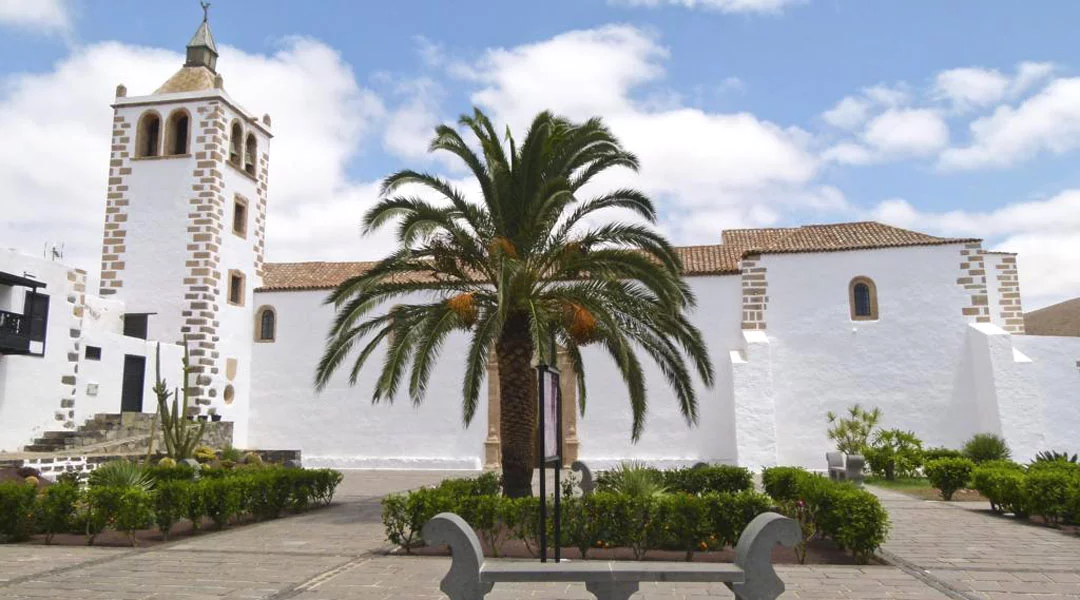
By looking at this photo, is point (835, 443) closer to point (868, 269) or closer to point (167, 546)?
point (868, 269)

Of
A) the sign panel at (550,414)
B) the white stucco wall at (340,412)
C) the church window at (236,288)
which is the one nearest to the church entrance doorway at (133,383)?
the church window at (236,288)

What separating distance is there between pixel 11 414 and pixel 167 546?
9502 mm

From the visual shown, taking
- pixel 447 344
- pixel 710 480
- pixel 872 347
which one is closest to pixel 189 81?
pixel 447 344

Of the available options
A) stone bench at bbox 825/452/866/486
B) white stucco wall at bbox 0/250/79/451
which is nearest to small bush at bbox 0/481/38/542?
white stucco wall at bbox 0/250/79/451

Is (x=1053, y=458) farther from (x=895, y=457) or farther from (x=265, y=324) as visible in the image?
(x=265, y=324)

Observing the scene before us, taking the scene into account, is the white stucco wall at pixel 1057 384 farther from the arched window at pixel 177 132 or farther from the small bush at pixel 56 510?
the arched window at pixel 177 132

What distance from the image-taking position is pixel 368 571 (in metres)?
7.70

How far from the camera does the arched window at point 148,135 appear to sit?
74.3 ft

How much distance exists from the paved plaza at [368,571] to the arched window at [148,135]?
1589cm

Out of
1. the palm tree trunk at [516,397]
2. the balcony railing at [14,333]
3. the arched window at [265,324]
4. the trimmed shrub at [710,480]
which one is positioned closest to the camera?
Result: the palm tree trunk at [516,397]

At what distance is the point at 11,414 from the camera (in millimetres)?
16125

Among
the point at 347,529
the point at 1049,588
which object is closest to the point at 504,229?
the point at 347,529

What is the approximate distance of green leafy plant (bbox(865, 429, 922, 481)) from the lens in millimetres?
17188

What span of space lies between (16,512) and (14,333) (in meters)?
8.15
